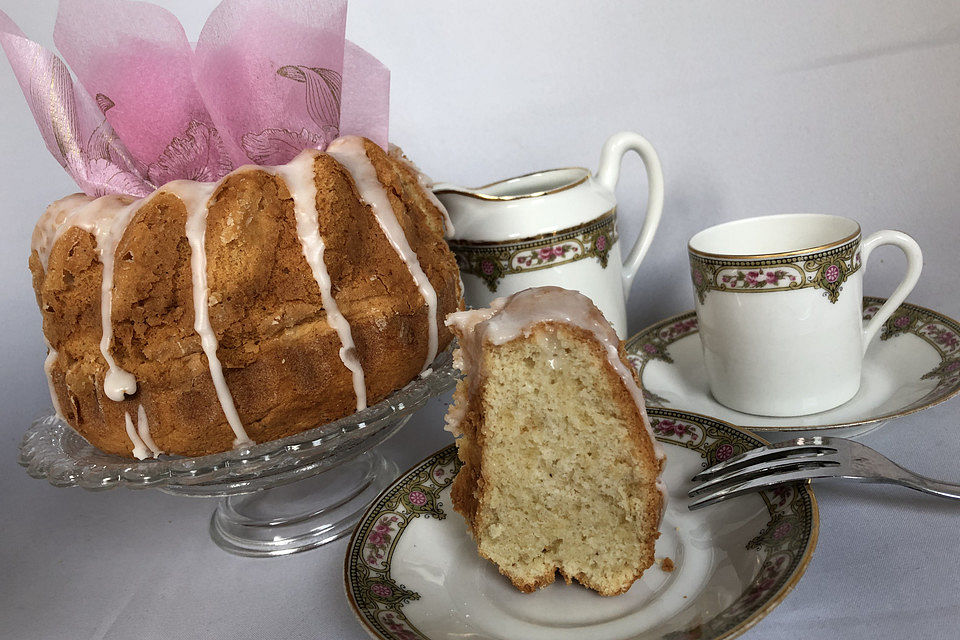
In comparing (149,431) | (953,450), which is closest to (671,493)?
(953,450)

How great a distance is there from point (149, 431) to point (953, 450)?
1.16m

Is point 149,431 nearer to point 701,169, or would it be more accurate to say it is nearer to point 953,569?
point 953,569

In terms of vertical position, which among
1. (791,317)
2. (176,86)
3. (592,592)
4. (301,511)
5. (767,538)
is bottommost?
(301,511)

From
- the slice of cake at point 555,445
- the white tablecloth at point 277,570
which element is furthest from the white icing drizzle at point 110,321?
the slice of cake at point 555,445

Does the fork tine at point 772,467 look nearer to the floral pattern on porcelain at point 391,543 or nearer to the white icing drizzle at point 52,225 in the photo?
the floral pattern on porcelain at point 391,543

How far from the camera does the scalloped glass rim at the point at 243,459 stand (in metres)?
1.19

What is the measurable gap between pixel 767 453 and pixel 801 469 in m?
0.05

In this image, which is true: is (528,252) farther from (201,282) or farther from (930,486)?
(930,486)

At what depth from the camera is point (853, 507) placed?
1.17 metres

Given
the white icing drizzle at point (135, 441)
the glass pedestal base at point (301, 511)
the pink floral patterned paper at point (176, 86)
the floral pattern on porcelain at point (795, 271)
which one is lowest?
the glass pedestal base at point (301, 511)

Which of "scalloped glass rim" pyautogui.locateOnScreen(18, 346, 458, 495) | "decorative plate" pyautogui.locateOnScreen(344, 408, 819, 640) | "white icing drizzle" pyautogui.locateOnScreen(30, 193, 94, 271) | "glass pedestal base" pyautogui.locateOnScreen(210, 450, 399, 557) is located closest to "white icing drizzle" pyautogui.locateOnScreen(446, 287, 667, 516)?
"decorative plate" pyautogui.locateOnScreen(344, 408, 819, 640)

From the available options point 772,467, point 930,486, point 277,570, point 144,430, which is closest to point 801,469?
point 772,467

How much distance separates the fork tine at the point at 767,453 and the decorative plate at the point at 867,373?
4.4 inches

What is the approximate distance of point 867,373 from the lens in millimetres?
1440
